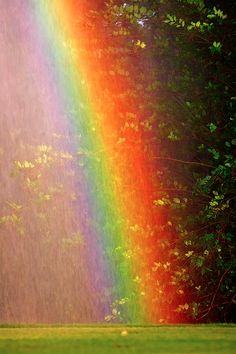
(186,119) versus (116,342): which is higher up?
(186,119)

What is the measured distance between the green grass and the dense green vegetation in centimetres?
394

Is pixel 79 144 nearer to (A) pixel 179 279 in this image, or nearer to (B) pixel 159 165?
(B) pixel 159 165

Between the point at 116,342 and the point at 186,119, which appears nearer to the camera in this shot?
the point at 116,342

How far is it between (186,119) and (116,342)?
5563mm

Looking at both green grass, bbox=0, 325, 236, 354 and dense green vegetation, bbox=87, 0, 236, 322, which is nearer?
green grass, bbox=0, 325, 236, 354

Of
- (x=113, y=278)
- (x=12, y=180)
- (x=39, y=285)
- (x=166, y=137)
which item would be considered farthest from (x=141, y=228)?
(x=39, y=285)

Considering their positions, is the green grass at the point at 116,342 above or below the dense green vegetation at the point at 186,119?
below

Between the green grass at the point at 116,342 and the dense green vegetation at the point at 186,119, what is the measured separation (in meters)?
3.94

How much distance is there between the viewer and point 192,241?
10367mm

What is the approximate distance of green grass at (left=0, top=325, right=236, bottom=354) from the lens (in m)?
4.94

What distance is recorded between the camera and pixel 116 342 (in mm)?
5395

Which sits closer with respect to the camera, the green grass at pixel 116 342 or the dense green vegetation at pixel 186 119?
the green grass at pixel 116 342

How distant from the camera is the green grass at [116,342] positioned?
4.94m

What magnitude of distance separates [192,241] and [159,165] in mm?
1338
